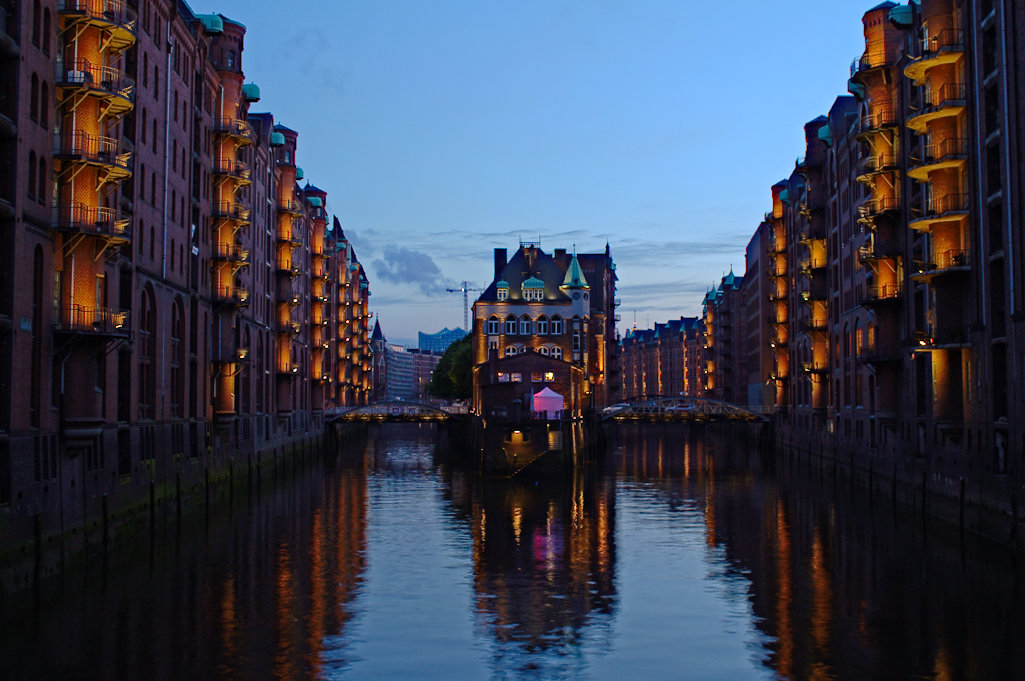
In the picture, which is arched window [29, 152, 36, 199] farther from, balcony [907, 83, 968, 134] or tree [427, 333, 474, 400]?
tree [427, 333, 474, 400]

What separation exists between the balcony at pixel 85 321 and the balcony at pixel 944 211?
33.8 meters

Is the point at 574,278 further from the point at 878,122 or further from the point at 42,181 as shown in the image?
the point at 42,181

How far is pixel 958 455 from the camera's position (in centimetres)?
4856

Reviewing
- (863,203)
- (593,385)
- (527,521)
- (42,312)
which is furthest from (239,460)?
(593,385)

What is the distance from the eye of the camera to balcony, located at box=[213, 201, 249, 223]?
65.2 meters

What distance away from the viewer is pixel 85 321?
39.0m

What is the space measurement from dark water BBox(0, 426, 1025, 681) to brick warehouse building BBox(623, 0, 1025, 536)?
3930 mm

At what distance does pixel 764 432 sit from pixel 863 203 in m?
44.8

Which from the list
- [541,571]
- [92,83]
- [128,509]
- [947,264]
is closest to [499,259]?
[947,264]

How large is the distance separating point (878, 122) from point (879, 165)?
230 centimetres

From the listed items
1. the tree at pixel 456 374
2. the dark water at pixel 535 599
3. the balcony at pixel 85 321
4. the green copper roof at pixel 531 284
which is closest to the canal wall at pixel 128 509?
the dark water at pixel 535 599

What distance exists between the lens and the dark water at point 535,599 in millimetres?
27047

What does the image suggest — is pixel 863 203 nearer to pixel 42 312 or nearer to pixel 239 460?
pixel 239 460

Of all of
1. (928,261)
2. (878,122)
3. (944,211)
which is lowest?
(928,261)
